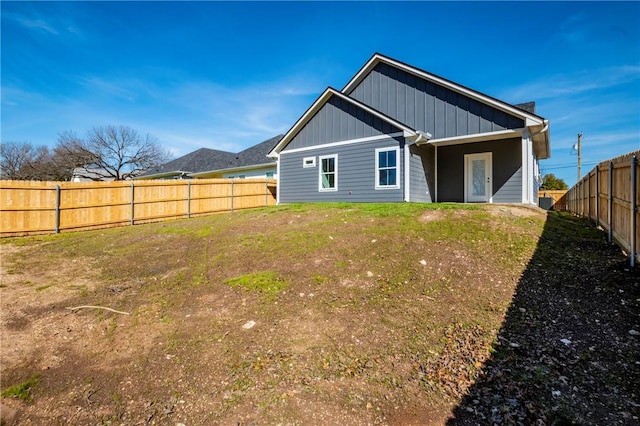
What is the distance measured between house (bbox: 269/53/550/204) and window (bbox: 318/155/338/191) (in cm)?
5

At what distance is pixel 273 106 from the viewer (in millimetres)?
20109

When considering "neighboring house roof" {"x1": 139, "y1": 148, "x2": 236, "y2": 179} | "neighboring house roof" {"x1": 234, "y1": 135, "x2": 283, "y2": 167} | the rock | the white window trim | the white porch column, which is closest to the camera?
the rock

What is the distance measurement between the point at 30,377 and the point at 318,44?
13.7 metres

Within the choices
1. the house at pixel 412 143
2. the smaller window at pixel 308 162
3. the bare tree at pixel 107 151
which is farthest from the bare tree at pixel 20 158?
the house at pixel 412 143

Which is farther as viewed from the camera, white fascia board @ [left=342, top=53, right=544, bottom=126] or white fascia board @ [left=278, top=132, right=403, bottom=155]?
white fascia board @ [left=278, top=132, right=403, bottom=155]

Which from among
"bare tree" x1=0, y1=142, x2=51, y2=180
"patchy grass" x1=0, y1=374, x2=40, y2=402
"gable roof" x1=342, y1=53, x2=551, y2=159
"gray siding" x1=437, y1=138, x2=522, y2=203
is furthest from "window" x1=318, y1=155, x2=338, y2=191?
"bare tree" x1=0, y1=142, x2=51, y2=180

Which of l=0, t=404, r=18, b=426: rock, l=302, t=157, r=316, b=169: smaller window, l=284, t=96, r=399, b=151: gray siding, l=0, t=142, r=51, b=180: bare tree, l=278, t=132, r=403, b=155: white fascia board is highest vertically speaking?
l=0, t=142, r=51, b=180: bare tree

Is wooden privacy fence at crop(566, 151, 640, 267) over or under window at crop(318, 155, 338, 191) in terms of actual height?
under

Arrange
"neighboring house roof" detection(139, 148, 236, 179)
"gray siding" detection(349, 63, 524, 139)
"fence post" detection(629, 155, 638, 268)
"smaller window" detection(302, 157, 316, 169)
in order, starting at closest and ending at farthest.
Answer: "fence post" detection(629, 155, 638, 268), "gray siding" detection(349, 63, 524, 139), "smaller window" detection(302, 157, 316, 169), "neighboring house roof" detection(139, 148, 236, 179)

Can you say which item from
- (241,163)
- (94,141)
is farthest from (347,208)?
(94,141)

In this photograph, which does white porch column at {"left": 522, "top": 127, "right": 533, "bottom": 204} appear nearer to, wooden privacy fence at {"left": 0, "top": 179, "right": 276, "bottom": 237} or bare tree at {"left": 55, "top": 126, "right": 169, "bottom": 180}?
wooden privacy fence at {"left": 0, "top": 179, "right": 276, "bottom": 237}

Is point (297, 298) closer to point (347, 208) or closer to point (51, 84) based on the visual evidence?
point (347, 208)

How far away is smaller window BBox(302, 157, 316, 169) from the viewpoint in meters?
14.9

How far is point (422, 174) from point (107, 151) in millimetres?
32564
